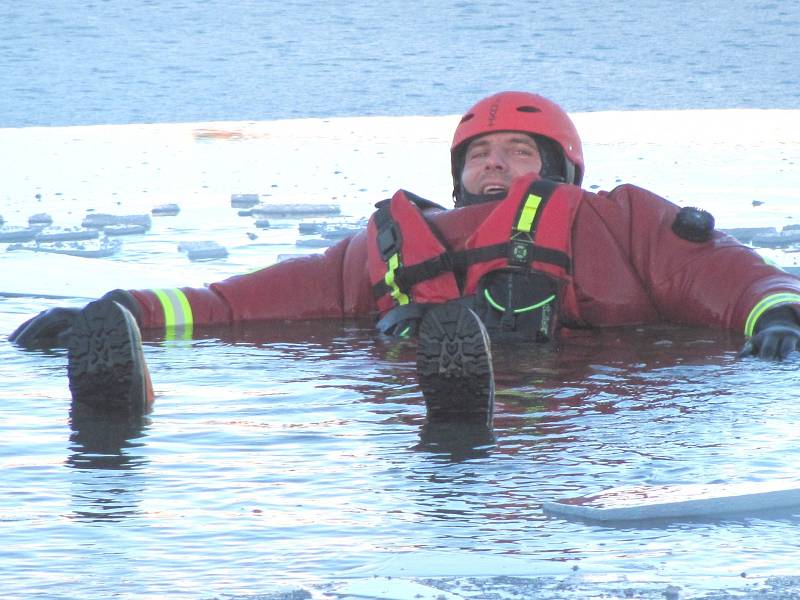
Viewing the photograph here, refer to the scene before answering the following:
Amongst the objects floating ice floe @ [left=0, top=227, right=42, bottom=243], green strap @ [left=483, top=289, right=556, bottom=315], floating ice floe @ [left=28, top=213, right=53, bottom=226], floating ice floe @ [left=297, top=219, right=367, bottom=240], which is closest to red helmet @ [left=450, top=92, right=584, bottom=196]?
green strap @ [left=483, top=289, right=556, bottom=315]

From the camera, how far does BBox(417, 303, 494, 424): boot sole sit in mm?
3340

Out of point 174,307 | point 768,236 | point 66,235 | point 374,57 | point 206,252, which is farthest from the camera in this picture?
point 374,57

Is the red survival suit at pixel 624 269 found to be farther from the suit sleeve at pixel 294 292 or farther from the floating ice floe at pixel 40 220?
the floating ice floe at pixel 40 220

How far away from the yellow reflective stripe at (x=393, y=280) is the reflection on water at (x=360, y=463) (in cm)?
24

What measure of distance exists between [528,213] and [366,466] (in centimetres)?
165

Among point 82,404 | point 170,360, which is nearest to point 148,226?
point 170,360

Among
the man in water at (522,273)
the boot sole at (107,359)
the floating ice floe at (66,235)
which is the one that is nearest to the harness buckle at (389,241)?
the man in water at (522,273)

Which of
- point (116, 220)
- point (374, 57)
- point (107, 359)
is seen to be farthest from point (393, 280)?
point (374, 57)

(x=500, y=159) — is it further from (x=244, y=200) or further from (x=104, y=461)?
(x=244, y=200)

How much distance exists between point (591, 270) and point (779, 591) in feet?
8.04

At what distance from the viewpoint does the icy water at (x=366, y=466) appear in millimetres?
2500

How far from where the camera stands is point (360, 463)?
10.4 feet

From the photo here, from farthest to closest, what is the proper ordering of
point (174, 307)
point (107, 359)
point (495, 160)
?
point (495, 160)
point (174, 307)
point (107, 359)

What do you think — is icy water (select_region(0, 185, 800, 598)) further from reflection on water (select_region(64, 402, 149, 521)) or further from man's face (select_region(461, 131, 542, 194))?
man's face (select_region(461, 131, 542, 194))
